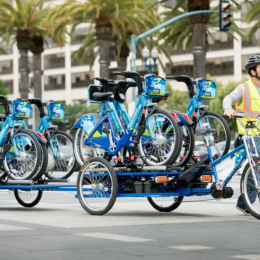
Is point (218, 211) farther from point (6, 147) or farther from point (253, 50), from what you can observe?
point (253, 50)

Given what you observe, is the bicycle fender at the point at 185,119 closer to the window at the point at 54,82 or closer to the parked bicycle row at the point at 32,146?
the parked bicycle row at the point at 32,146

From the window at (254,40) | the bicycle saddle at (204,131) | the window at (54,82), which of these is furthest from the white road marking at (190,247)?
the window at (54,82)

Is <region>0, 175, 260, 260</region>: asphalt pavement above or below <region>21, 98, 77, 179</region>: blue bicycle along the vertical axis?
below

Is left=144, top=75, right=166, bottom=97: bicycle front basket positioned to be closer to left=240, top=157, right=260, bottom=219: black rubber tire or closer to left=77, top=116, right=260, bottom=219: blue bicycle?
left=77, top=116, right=260, bottom=219: blue bicycle

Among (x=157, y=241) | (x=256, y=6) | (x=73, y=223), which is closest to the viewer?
(x=157, y=241)

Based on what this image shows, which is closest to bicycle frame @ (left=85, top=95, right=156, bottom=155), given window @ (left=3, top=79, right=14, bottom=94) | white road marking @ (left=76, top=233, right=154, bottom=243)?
white road marking @ (left=76, top=233, right=154, bottom=243)

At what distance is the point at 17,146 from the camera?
12570mm

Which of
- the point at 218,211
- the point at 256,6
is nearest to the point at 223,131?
the point at 218,211

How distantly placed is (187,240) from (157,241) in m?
0.33

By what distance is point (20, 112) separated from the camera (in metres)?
12.9

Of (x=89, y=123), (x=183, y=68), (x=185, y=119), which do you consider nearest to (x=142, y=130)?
(x=185, y=119)

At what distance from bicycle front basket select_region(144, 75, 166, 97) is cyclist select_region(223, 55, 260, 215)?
1.03 m

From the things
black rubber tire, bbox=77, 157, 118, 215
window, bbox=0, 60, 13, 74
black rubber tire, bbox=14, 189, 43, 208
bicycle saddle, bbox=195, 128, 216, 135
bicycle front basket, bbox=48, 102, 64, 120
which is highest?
window, bbox=0, 60, 13, 74

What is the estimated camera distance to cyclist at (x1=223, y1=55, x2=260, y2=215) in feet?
34.4
